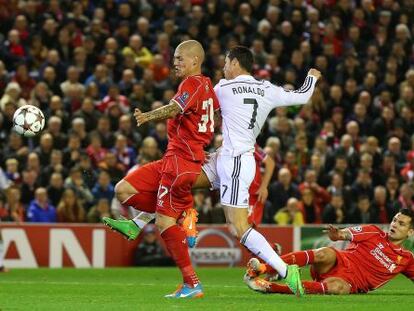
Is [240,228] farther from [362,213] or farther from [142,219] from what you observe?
[362,213]

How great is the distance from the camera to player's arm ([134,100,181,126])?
1028 cm

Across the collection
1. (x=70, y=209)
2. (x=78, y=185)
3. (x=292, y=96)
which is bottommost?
(x=70, y=209)

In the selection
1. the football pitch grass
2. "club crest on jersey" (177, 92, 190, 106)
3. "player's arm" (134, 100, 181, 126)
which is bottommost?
the football pitch grass

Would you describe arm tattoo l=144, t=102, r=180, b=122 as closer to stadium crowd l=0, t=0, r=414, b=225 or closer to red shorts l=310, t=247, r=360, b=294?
red shorts l=310, t=247, r=360, b=294

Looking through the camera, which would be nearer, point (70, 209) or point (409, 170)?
point (70, 209)

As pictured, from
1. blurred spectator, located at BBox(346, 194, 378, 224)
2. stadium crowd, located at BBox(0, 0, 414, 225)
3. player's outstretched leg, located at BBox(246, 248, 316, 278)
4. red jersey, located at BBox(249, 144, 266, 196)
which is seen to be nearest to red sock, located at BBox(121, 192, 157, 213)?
player's outstretched leg, located at BBox(246, 248, 316, 278)

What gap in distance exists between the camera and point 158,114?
1050 centimetres

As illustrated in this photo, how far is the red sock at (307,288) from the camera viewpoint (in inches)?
448

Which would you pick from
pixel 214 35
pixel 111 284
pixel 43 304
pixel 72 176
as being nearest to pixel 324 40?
pixel 214 35

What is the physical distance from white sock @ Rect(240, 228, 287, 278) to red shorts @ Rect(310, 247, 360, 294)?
1176 millimetres

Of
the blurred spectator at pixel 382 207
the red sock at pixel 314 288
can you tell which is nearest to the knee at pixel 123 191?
the red sock at pixel 314 288

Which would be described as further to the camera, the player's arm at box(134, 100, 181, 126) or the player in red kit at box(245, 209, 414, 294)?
the player in red kit at box(245, 209, 414, 294)

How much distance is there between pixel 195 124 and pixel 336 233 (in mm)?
1752

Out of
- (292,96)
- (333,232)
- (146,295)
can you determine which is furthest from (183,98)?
(146,295)
